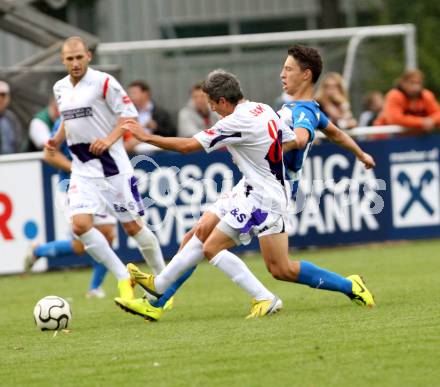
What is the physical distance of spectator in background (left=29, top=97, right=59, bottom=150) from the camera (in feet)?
50.6

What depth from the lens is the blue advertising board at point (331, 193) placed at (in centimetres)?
1570

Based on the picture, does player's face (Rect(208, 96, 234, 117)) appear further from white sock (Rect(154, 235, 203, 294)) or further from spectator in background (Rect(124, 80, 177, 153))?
spectator in background (Rect(124, 80, 177, 153))

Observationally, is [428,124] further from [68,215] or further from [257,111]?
[257,111]

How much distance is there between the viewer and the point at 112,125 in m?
11.4

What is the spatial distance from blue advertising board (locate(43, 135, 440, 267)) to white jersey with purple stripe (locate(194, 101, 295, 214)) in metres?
5.91

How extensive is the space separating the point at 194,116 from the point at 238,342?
8766 mm

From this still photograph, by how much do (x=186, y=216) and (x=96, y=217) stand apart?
343 centimetres

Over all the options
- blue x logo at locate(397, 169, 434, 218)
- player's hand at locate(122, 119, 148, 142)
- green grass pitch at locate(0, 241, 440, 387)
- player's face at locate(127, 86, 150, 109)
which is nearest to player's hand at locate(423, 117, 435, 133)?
blue x logo at locate(397, 169, 434, 218)

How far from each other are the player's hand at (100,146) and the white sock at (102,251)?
71 centimetres

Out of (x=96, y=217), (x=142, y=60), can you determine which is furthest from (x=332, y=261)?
(x=142, y=60)

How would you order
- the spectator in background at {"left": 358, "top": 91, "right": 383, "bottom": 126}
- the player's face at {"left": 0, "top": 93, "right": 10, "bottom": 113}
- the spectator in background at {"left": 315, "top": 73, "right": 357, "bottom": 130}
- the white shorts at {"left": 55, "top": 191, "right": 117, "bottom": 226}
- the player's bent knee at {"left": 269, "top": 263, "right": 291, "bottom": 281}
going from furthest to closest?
the spectator in background at {"left": 358, "top": 91, "right": 383, "bottom": 126}
the spectator in background at {"left": 315, "top": 73, "right": 357, "bottom": 130}
the player's face at {"left": 0, "top": 93, "right": 10, "bottom": 113}
the white shorts at {"left": 55, "top": 191, "right": 117, "bottom": 226}
the player's bent knee at {"left": 269, "top": 263, "right": 291, "bottom": 281}

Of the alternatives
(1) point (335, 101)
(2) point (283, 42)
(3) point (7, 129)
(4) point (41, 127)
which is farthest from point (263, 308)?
(2) point (283, 42)

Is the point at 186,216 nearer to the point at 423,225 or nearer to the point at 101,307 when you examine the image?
the point at 423,225

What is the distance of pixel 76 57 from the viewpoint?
11094 millimetres
